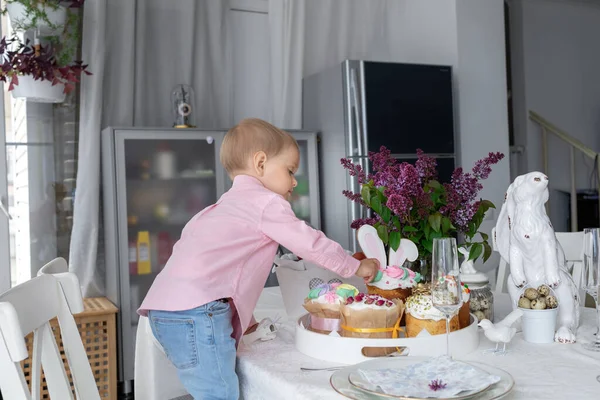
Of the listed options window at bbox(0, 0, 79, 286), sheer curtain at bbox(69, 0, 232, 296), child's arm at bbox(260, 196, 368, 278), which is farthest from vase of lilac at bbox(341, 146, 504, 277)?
window at bbox(0, 0, 79, 286)

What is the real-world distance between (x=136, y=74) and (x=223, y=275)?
2.34 metres

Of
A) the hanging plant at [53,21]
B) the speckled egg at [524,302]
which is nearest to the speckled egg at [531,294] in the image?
the speckled egg at [524,302]

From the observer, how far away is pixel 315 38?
4.12 meters

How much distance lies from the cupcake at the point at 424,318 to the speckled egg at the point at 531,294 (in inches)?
7.2

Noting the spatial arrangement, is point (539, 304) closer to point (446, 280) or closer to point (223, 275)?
point (446, 280)

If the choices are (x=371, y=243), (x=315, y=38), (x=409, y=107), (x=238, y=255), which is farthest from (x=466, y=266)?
(x=315, y=38)

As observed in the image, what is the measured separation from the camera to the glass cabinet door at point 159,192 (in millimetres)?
3361

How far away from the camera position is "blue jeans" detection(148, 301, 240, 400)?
142cm

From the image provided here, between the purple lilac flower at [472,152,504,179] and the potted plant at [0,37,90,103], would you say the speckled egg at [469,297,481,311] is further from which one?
the potted plant at [0,37,90,103]

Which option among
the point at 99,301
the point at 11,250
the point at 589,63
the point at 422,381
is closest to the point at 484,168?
the point at 422,381

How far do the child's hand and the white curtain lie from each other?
7.99 ft

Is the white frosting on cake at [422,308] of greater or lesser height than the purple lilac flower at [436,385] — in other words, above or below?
above

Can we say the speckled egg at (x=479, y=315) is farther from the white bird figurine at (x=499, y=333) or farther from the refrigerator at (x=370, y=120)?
the refrigerator at (x=370, y=120)

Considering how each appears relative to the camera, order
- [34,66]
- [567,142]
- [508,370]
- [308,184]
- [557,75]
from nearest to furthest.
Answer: [508,370], [34,66], [308,184], [567,142], [557,75]
